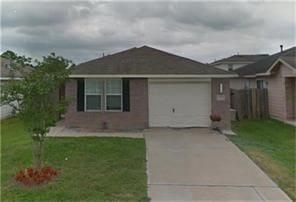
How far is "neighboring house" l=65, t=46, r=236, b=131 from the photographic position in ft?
49.0

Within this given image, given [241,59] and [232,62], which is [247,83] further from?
[241,59]

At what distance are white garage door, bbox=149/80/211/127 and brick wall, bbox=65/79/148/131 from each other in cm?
40

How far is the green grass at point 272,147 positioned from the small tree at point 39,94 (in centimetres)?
511

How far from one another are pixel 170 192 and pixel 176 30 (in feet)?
44.4

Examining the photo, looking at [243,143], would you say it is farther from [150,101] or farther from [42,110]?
[42,110]

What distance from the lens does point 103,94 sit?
1507 cm

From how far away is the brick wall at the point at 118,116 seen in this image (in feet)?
49.1

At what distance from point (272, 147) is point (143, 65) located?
6734 millimetres

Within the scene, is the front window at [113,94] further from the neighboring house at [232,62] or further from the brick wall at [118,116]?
the neighboring house at [232,62]

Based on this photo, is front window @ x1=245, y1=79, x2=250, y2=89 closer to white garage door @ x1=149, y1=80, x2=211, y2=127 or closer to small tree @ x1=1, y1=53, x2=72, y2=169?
white garage door @ x1=149, y1=80, x2=211, y2=127

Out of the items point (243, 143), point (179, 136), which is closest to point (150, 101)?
point (179, 136)

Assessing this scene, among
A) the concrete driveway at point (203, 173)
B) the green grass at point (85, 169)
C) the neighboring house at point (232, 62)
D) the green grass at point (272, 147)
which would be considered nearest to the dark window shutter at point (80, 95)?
the green grass at point (85, 169)

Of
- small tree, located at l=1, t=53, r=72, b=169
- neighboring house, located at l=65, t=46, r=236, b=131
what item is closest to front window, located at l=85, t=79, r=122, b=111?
neighboring house, located at l=65, t=46, r=236, b=131

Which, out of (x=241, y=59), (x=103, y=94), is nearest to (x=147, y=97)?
(x=103, y=94)
